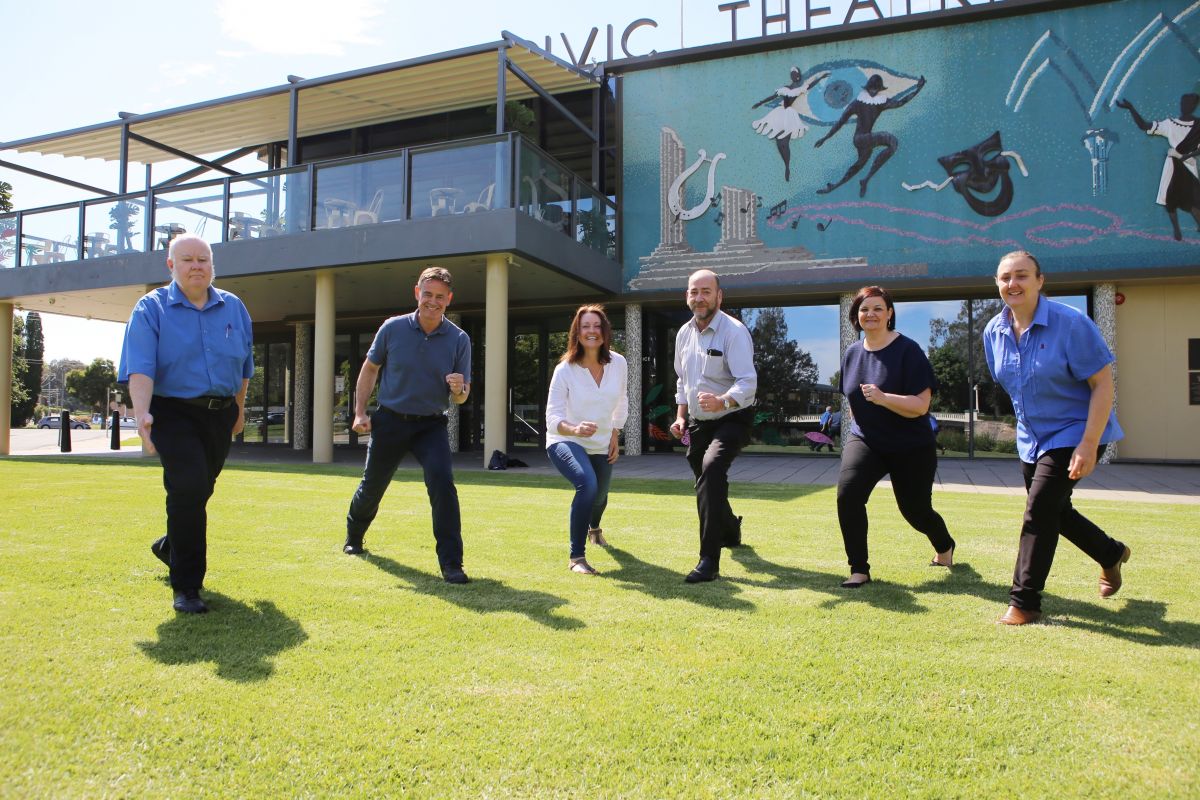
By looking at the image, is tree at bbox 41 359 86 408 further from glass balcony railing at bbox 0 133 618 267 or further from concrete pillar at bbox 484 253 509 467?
concrete pillar at bbox 484 253 509 467

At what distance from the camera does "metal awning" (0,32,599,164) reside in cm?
1338

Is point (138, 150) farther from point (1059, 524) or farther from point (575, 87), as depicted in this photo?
point (1059, 524)

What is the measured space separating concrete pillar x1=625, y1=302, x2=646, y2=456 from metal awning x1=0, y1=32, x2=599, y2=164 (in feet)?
15.0

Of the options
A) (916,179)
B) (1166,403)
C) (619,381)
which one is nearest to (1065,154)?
(916,179)

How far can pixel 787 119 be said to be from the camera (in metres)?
14.6

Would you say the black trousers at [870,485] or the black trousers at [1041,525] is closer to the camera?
the black trousers at [1041,525]

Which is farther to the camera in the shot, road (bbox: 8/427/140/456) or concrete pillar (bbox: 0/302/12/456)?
road (bbox: 8/427/140/456)

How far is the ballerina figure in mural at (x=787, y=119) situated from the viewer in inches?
571

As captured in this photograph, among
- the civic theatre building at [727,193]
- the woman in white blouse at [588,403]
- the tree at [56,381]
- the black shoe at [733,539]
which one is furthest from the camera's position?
the tree at [56,381]

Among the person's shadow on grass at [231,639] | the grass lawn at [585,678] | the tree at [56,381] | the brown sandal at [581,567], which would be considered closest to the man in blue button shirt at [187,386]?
the person's shadow on grass at [231,639]

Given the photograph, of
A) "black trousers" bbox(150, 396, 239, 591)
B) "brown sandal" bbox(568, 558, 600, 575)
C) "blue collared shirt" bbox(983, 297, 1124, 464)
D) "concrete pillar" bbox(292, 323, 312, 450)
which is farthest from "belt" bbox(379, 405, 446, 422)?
"concrete pillar" bbox(292, 323, 312, 450)

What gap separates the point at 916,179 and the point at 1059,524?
1187 cm

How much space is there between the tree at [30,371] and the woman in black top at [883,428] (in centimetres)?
5708

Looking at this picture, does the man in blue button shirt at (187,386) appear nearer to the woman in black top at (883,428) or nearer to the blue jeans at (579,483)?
the blue jeans at (579,483)
